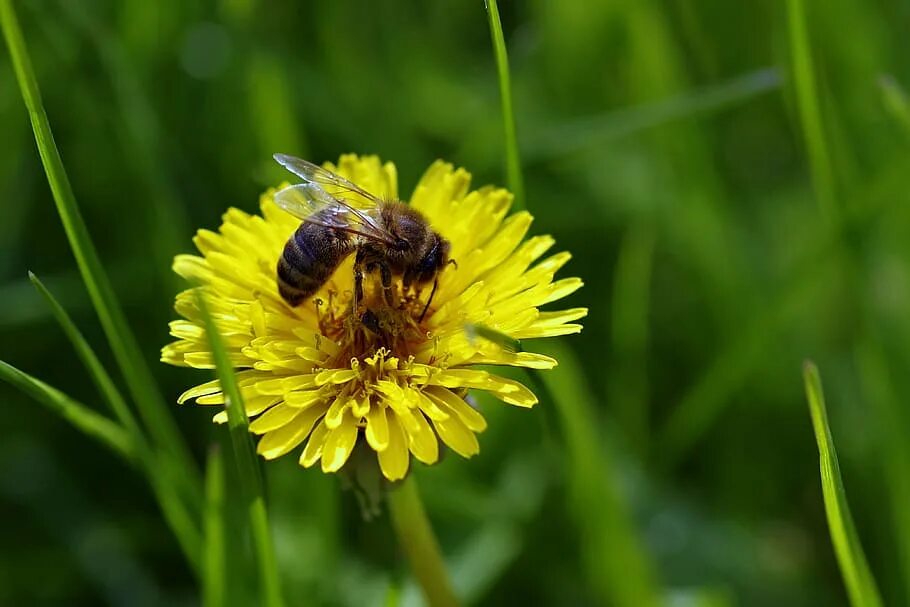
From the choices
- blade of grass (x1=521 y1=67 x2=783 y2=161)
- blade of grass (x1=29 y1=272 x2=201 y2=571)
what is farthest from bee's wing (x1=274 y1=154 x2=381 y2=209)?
blade of grass (x1=521 y1=67 x2=783 y2=161)

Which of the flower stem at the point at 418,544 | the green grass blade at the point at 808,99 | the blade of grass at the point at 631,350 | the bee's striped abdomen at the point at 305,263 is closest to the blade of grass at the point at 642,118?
the green grass blade at the point at 808,99

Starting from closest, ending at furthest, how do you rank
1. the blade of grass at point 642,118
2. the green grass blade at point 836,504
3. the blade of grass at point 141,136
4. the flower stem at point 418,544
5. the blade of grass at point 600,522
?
1. the green grass blade at point 836,504
2. the flower stem at point 418,544
3. the blade of grass at point 600,522
4. the blade of grass at point 642,118
5. the blade of grass at point 141,136

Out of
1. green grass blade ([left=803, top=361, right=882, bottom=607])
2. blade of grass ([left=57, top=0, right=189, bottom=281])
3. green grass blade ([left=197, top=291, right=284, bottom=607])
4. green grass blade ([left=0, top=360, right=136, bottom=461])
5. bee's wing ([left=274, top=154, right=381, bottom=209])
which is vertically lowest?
green grass blade ([left=803, top=361, right=882, bottom=607])

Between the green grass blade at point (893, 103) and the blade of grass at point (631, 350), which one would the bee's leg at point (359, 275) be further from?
the green grass blade at point (893, 103)

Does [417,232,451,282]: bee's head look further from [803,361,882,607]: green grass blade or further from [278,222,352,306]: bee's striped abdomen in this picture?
Answer: [803,361,882,607]: green grass blade

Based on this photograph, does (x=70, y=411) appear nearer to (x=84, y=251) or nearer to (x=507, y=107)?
(x=84, y=251)

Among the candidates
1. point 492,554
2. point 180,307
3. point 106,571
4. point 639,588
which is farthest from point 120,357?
point 639,588
